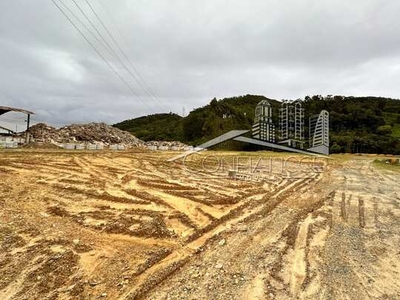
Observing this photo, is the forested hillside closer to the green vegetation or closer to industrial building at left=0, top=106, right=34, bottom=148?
the green vegetation

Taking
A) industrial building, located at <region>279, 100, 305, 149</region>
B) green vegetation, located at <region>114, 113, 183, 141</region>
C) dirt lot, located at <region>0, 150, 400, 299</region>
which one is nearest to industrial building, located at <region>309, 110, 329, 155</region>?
industrial building, located at <region>279, 100, 305, 149</region>

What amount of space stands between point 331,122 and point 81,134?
181 ft

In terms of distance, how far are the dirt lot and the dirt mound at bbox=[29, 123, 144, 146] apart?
839 inches

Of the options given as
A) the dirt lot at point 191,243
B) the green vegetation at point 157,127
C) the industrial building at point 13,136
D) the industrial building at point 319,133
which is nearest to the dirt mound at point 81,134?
the industrial building at point 13,136

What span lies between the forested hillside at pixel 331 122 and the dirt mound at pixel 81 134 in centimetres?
1396

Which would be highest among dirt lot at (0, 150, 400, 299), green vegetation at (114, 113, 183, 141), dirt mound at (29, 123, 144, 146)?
green vegetation at (114, 113, 183, 141)

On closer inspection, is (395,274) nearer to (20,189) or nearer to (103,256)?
(103,256)

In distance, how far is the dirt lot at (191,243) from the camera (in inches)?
159

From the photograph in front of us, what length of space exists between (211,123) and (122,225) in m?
43.4

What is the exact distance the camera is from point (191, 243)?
557cm

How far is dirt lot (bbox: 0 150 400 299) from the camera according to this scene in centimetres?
405

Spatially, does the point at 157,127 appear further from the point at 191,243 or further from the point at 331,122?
the point at 191,243

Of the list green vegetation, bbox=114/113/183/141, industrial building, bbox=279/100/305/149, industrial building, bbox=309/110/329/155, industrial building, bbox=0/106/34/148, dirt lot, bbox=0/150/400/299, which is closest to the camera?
dirt lot, bbox=0/150/400/299

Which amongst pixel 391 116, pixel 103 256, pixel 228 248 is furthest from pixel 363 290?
pixel 391 116
